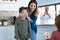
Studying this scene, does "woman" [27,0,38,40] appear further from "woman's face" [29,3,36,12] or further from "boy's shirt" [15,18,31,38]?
"boy's shirt" [15,18,31,38]

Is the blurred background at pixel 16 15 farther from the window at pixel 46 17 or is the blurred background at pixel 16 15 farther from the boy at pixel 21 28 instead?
the boy at pixel 21 28

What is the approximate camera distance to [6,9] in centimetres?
408

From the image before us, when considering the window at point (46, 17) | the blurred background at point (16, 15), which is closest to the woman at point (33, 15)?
the blurred background at point (16, 15)

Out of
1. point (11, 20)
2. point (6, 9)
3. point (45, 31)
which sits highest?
point (6, 9)

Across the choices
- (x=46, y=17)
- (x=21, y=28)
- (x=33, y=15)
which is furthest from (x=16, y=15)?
(x=21, y=28)

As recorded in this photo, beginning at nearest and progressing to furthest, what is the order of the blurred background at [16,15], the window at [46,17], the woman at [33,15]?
the woman at [33,15], the blurred background at [16,15], the window at [46,17]

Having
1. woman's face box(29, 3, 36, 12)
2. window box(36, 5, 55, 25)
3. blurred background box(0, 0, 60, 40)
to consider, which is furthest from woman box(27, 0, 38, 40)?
window box(36, 5, 55, 25)

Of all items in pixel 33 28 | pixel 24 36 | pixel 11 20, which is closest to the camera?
pixel 24 36

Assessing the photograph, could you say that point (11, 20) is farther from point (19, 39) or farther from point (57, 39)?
point (57, 39)

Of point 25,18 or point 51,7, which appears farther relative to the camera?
point 51,7

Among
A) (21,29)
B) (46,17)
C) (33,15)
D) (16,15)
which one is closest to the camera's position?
(21,29)

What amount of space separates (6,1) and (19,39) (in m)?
1.16

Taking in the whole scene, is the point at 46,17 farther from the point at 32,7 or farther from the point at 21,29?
the point at 21,29

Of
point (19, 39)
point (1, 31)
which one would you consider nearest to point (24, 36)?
point (19, 39)
